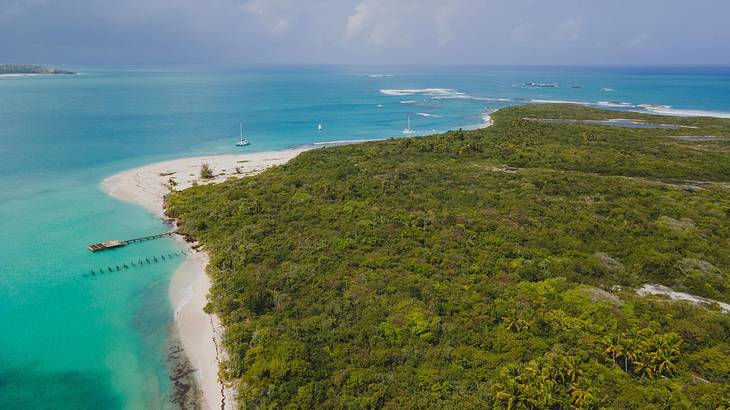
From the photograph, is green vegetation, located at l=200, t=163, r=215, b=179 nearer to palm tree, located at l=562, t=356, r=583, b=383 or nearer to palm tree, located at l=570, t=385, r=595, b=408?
palm tree, located at l=562, t=356, r=583, b=383

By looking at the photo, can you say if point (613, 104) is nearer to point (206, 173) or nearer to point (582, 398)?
point (206, 173)

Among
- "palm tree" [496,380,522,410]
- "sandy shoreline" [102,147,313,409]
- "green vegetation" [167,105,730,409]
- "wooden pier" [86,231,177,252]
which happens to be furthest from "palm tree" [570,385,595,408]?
"wooden pier" [86,231,177,252]

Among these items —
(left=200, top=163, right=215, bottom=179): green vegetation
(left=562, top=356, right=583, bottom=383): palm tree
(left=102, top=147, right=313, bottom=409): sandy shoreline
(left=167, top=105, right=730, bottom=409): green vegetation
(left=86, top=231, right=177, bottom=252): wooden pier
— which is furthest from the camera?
(left=200, top=163, right=215, bottom=179): green vegetation

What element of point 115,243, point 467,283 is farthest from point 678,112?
point 115,243

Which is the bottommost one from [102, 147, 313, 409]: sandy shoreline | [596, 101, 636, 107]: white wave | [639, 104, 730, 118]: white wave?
[102, 147, 313, 409]: sandy shoreline

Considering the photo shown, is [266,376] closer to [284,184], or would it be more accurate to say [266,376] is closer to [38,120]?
[284,184]
